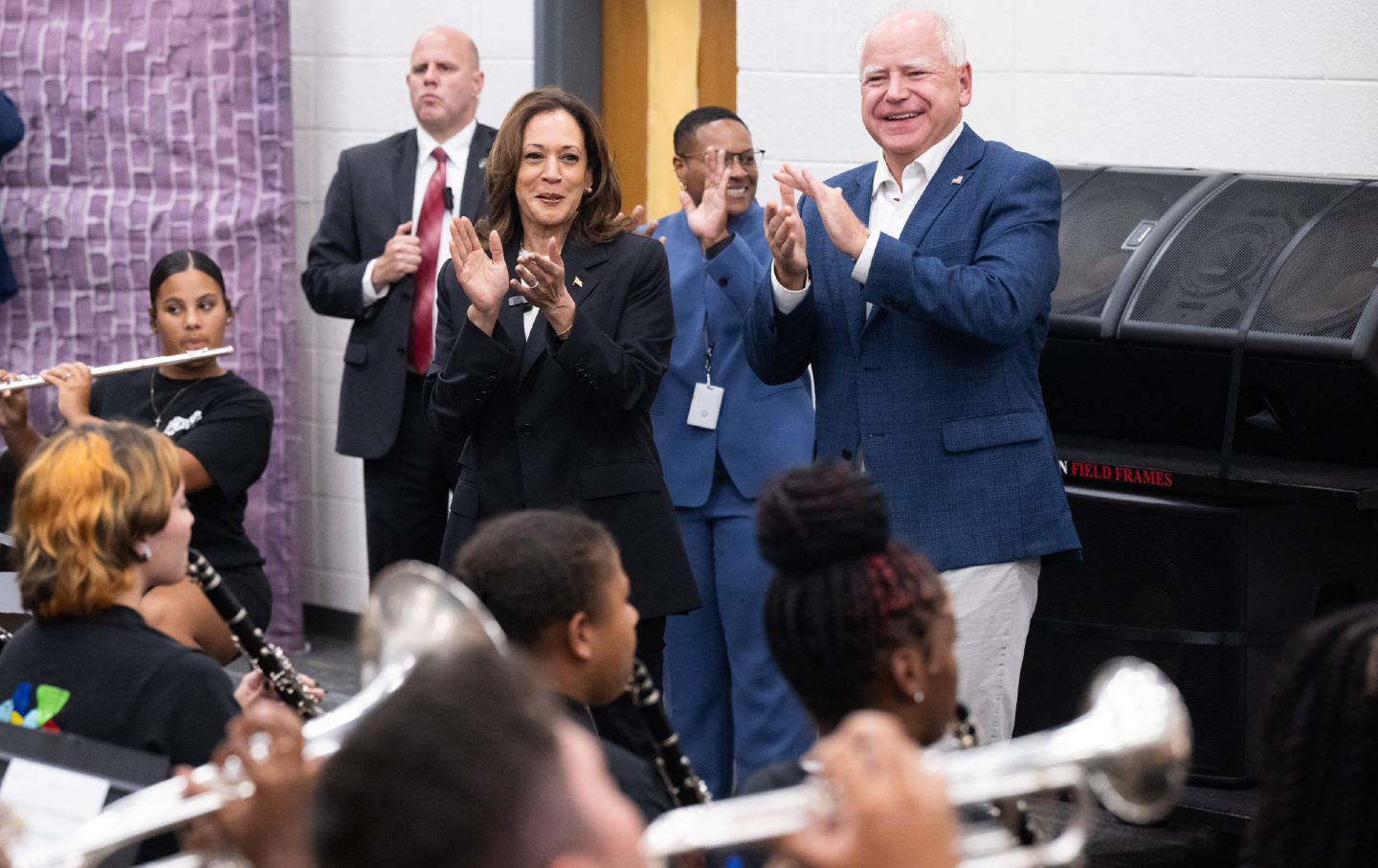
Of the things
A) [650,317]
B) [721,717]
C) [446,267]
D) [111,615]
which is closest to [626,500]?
[650,317]

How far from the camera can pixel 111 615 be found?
210 centimetres

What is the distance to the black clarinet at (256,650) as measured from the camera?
232 cm

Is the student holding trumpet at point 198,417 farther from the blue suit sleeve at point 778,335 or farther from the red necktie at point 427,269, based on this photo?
the blue suit sleeve at point 778,335

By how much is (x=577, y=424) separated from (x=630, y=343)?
17 centimetres

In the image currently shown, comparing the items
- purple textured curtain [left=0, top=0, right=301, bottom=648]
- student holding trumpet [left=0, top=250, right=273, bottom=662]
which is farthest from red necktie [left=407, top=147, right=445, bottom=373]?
purple textured curtain [left=0, top=0, right=301, bottom=648]

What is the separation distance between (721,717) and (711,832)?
97.8 inches

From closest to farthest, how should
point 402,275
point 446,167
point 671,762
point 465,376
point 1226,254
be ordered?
point 671,762
point 465,376
point 1226,254
point 402,275
point 446,167

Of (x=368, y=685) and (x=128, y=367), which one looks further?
(x=128, y=367)

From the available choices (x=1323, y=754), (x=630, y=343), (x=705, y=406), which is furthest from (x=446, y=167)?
(x=1323, y=754)

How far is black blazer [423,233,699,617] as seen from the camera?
3020mm

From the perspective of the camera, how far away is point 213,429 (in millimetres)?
3605

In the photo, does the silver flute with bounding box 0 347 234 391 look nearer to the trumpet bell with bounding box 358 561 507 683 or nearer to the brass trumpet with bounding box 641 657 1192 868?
the trumpet bell with bounding box 358 561 507 683

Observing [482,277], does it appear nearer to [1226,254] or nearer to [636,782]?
[636,782]

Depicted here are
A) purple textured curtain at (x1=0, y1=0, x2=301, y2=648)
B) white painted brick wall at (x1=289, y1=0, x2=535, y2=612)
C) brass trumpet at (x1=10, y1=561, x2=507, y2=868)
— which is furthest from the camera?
purple textured curtain at (x1=0, y1=0, x2=301, y2=648)
